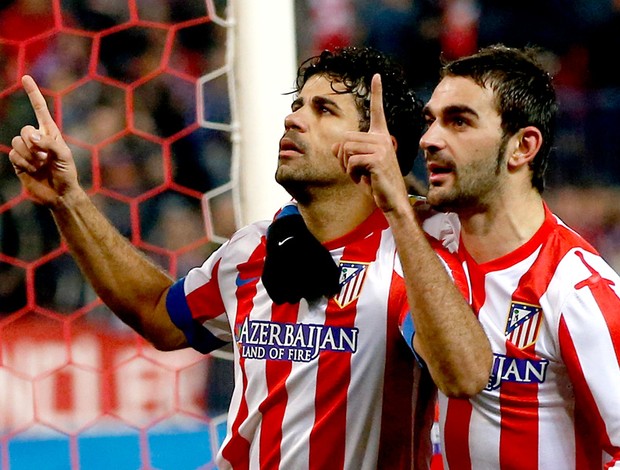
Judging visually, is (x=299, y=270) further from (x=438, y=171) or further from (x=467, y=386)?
(x=467, y=386)

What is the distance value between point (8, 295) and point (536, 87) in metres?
1.64

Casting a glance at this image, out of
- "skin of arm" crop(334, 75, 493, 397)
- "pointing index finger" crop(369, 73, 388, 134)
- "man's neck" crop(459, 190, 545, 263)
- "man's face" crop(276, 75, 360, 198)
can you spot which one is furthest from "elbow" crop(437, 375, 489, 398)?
"man's face" crop(276, 75, 360, 198)

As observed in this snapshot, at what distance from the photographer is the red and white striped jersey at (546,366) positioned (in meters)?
1.56

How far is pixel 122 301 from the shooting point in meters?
1.99

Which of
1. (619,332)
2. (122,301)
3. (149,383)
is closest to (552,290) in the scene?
(619,332)

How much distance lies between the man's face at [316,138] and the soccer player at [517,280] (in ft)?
0.62

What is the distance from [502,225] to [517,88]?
8.8 inches

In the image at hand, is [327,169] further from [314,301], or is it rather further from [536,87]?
[536,87]

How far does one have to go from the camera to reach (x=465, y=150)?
1.72 meters

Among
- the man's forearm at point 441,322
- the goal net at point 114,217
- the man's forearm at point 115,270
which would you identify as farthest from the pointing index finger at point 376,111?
the goal net at point 114,217

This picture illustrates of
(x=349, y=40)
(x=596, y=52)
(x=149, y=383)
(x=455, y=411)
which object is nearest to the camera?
(x=455, y=411)

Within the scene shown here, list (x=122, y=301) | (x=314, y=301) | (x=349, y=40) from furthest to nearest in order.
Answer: (x=349, y=40) → (x=122, y=301) → (x=314, y=301)

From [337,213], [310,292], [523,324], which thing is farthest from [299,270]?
[523,324]

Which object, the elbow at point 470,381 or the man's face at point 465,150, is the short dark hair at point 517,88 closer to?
the man's face at point 465,150
